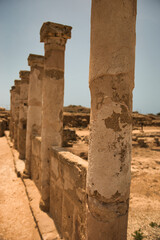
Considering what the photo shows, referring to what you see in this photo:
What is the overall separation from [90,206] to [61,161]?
1516mm

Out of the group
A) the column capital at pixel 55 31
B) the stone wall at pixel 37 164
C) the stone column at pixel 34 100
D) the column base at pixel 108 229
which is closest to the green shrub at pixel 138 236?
the column base at pixel 108 229

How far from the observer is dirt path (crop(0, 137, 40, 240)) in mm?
3941

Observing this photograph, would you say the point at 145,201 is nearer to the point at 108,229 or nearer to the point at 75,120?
the point at 108,229

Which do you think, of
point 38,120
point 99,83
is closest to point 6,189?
point 38,120

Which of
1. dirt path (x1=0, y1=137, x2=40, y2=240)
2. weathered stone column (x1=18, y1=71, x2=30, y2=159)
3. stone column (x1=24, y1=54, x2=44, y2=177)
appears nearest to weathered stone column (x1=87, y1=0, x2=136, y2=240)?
dirt path (x1=0, y1=137, x2=40, y2=240)

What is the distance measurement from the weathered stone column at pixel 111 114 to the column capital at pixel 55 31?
2593 millimetres

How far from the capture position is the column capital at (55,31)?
4.49 m

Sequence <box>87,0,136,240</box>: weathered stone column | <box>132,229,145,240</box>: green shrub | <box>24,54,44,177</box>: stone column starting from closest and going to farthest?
<box>87,0,136,240</box>: weathered stone column, <box>132,229,145,240</box>: green shrub, <box>24,54,44,177</box>: stone column

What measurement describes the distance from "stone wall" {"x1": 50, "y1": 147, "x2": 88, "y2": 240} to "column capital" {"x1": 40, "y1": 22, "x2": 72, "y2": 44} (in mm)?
2827

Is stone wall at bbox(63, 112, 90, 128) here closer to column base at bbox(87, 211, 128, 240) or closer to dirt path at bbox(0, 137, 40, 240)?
dirt path at bbox(0, 137, 40, 240)

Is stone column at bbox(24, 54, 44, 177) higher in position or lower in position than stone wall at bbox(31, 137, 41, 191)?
higher

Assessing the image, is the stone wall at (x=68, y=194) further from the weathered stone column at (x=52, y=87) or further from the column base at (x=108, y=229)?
the column base at (x=108, y=229)

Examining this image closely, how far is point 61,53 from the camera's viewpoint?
463cm

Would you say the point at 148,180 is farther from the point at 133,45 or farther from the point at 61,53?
the point at 133,45
